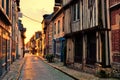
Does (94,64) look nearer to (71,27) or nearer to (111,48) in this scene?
(111,48)

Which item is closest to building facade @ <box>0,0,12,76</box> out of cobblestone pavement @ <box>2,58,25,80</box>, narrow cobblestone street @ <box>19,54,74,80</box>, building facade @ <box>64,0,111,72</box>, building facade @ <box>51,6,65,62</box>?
cobblestone pavement @ <box>2,58,25,80</box>

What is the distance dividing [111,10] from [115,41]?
1926 mm

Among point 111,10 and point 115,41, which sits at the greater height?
point 111,10

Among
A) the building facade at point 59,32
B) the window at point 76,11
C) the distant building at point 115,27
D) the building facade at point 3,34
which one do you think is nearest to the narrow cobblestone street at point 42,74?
the building facade at point 3,34

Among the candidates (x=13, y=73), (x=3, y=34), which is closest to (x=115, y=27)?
(x=3, y=34)

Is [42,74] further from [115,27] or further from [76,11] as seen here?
[115,27]

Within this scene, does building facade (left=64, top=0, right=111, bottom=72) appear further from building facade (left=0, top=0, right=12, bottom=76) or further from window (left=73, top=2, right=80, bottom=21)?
building facade (left=0, top=0, right=12, bottom=76)

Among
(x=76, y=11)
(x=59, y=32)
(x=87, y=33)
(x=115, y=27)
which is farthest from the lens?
(x=59, y=32)

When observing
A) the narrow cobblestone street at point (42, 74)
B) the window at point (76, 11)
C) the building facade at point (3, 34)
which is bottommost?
the narrow cobblestone street at point (42, 74)

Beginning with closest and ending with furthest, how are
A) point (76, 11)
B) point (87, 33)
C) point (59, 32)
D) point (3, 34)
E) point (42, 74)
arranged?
point (3, 34) → point (87, 33) → point (42, 74) → point (76, 11) → point (59, 32)

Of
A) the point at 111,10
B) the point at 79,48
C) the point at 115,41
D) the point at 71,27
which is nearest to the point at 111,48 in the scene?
the point at 115,41

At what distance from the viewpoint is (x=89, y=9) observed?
2038 cm

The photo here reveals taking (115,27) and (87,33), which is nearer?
(115,27)

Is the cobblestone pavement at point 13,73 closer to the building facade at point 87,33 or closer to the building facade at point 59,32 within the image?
the building facade at point 87,33
